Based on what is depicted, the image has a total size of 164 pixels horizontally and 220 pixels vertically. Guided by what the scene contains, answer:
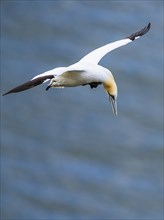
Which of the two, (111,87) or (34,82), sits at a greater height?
(111,87)

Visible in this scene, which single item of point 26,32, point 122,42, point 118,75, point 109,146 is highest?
point 26,32

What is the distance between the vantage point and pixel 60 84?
4.85 metres

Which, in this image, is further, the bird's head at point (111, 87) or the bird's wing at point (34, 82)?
the bird's head at point (111, 87)

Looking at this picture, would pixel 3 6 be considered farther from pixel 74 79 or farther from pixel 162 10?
pixel 74 79

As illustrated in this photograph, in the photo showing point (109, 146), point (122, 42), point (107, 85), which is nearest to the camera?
point (107, 85)

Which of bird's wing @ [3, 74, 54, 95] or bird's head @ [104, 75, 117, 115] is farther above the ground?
bird's head @ [104, 75, 117, 115]

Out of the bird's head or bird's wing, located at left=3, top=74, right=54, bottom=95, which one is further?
the bird's head

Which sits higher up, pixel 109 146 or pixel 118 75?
pixel 118 75

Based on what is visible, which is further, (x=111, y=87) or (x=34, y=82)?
(x=111, y=87)

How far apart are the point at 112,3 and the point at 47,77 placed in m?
8.65

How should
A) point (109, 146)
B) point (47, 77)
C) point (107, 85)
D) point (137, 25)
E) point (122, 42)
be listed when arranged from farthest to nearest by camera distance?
point (137, 25) → point (109, 146) → point (122, 42) → point (107, 85) → point (47, 77)

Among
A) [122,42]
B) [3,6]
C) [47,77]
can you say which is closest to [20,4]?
[3,6]

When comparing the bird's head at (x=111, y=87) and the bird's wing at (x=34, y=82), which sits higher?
the bird's head at (x=111, y=87)

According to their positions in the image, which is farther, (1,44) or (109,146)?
(1,44)
